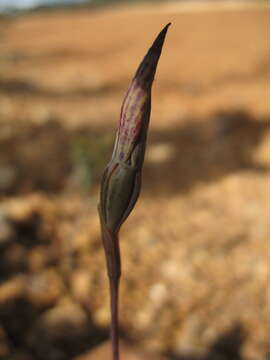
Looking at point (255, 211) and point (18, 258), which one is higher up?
point (18, 258)

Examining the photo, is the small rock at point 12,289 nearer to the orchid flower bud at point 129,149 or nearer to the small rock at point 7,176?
the small rock at point 7,176

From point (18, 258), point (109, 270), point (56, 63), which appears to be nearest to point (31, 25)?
point (56, 63)

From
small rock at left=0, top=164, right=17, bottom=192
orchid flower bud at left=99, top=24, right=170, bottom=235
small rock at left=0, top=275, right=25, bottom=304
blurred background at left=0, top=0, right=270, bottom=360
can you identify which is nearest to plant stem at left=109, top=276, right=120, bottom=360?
orchid flower bud at left=99, top=24, right=170, bottom=235

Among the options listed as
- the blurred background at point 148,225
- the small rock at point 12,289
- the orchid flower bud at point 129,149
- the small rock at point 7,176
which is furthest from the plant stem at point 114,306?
the small rock at point 7,176

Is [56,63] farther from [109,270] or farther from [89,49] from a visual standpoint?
[109,270]

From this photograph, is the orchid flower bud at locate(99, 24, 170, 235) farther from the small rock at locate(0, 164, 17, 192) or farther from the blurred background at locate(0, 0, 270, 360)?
the small rock at locate(0, 164, 17, 192)

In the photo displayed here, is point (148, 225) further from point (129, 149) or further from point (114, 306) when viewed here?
point (129, 149)
